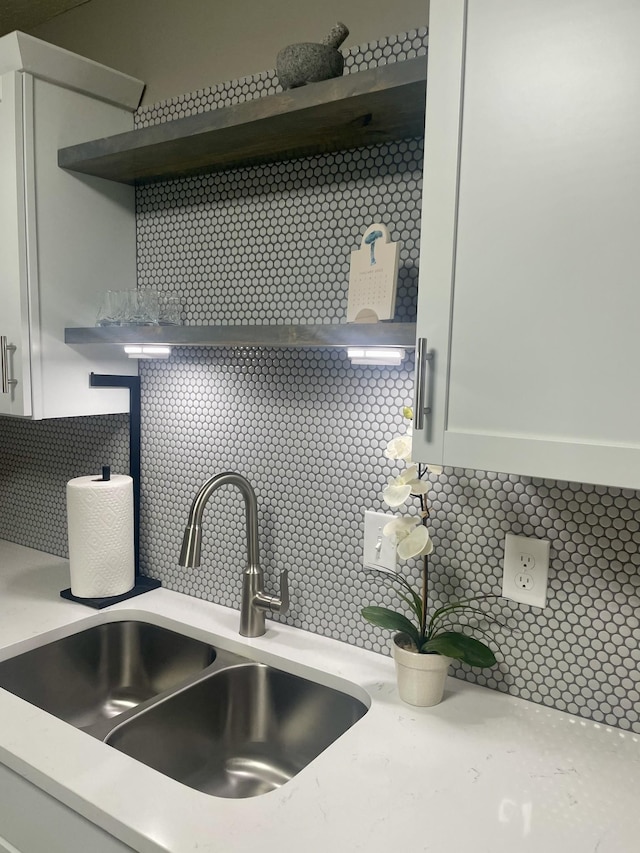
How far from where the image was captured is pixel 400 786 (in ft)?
3.30

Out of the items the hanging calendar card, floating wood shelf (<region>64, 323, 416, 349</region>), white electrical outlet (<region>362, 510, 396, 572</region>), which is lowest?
white electrical outlet (<region>362, 510, 396, 572</region>)

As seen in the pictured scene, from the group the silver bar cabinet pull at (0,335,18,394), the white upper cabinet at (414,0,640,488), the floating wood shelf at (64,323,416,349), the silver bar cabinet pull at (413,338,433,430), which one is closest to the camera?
the white upper cabinet at (414,0,640,488)

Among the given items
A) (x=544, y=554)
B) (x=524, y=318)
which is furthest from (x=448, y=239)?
(x=544, y=554)

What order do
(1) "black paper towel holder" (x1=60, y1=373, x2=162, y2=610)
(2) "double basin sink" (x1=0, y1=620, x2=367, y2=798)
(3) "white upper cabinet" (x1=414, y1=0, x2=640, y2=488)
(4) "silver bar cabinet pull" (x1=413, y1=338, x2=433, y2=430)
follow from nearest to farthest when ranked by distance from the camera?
(3) "white upper cabinet" (x1=414, y1=0, x2=640, y2=488) < (4) "silver bar cabinet pull" (x1=413, y1=338, x2=433, y2=430) < (2) "double basin sink" (x1=0, y1=620, x2=367, y2=798) < (1) "black paper towel holder" (x1=60, y1=373, x2=162, y2=610)

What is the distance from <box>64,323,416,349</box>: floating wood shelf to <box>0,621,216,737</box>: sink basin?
0.71 m

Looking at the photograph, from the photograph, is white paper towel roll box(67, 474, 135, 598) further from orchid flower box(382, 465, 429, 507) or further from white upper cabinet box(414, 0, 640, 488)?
white upper cabinet box(414, 0, 640, 488)

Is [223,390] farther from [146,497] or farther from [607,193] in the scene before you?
[607,193]

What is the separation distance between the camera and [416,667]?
1.20 metres

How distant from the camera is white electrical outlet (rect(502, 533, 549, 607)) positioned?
120cm

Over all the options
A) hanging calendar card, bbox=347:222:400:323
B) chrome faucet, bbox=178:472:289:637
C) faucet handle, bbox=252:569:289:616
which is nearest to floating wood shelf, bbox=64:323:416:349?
hanging calendar card, bbox=347:222:400:323

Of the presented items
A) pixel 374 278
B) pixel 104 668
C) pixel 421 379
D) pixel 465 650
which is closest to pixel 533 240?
pixel 421 379

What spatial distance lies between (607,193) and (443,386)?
330 millimetres

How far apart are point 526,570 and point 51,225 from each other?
1.34 m

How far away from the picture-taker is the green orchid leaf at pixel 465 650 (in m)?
1.18
